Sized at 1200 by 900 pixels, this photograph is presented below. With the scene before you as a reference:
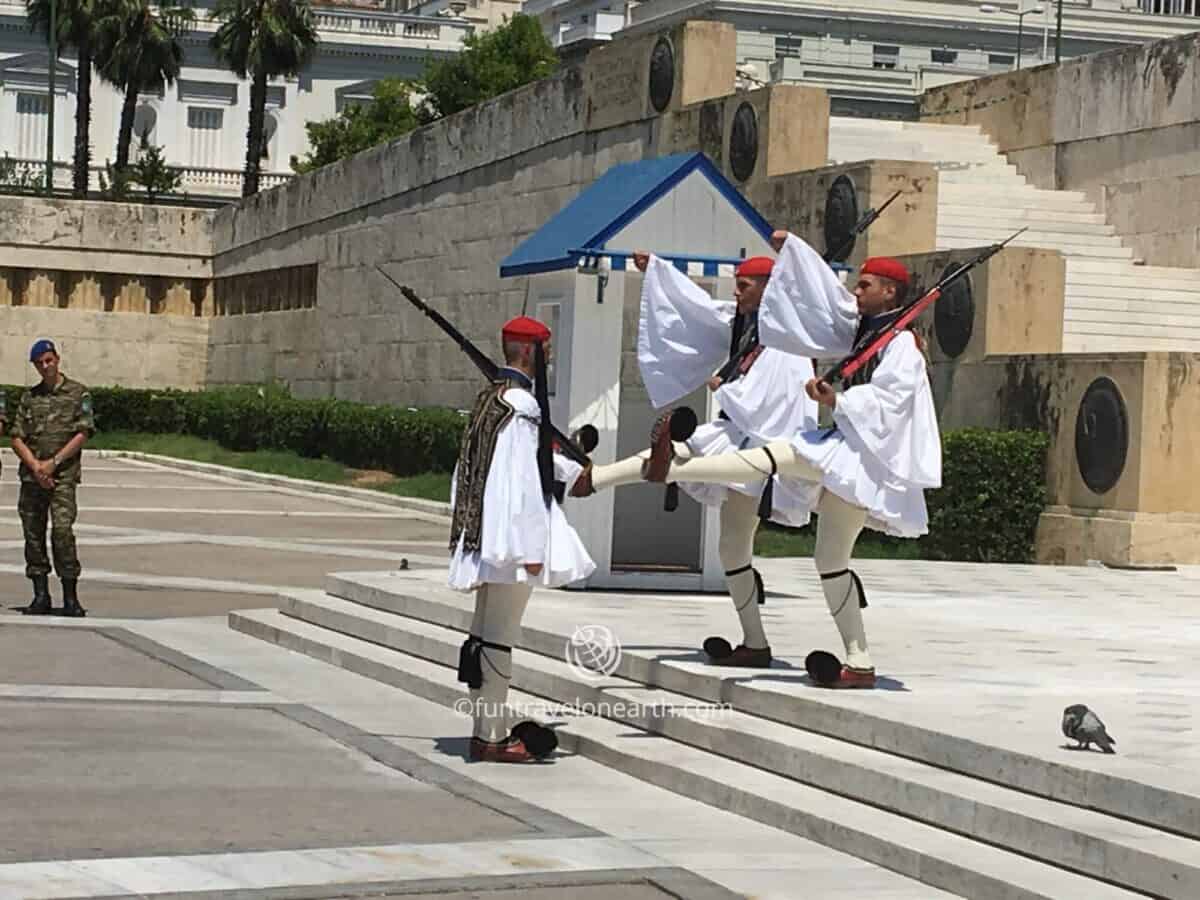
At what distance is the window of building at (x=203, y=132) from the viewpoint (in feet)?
311

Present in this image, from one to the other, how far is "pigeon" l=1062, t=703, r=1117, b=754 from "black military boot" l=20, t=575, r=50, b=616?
9098 mm

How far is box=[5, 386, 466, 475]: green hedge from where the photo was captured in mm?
31312

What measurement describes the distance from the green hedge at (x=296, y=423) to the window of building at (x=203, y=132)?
50616mm

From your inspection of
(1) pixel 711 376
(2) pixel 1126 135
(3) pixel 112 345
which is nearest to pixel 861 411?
(1) pixel 711 376

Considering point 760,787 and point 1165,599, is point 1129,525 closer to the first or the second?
point 1165,599

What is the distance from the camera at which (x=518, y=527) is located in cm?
1006

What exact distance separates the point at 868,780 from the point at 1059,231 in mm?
17715

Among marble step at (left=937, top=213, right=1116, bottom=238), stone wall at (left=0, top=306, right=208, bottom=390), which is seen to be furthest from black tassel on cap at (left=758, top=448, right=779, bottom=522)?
stone wall at (left=0, top=306, right=208, bottom=390)

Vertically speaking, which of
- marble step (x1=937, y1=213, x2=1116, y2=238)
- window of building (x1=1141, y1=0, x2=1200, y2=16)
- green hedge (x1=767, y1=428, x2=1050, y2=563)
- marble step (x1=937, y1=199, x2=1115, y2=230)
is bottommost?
green hedge (x1=767, y1=428, x2=1050, y2=563)

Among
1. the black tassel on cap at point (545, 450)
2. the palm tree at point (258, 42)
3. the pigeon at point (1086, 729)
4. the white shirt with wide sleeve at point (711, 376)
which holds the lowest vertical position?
the pigeon at point (1086, 729)

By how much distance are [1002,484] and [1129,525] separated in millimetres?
1407

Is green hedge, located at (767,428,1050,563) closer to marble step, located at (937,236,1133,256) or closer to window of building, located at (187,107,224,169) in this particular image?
marble step, located at (937,236,1133,256)

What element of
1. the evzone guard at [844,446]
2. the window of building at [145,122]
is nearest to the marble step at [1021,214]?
the evzone guard at [844,446]

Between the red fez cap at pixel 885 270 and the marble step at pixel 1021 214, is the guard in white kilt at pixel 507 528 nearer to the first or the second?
the red fez cap at pixel 885 270
